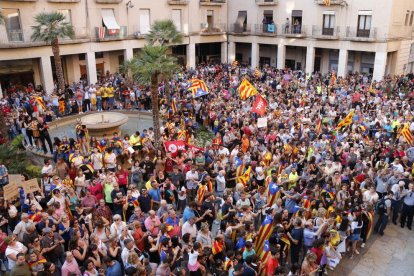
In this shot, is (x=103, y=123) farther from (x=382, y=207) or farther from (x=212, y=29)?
(x=212, y=29)

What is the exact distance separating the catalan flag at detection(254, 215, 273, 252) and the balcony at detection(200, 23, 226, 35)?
31.3 metres

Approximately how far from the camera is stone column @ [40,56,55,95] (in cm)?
2783

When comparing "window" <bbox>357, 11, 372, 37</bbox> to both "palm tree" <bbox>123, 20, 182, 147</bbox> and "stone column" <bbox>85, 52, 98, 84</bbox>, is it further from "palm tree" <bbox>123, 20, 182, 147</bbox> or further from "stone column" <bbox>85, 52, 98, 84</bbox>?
"stone column" <bbox>85, 52, 98, 84</bbox>

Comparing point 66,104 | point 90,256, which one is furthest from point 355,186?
point 66,104

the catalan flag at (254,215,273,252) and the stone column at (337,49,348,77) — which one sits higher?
the stone column at (337,49,348,77)

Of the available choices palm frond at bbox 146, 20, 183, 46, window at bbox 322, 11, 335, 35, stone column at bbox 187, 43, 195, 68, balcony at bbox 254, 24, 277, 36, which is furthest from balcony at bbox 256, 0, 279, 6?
palm frond at bbox 146, 20, 183, 46

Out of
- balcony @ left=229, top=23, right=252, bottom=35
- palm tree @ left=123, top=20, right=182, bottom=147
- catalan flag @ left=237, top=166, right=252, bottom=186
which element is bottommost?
catalan flag @ left=237, top=166, right=252, bottom=186

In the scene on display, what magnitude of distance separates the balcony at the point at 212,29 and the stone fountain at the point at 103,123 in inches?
879

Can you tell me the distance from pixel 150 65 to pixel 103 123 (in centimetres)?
354

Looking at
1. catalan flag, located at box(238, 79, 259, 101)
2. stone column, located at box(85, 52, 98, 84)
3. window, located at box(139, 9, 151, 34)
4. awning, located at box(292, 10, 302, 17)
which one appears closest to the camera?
catalan flag, located at box(238, 79, 259, 101)

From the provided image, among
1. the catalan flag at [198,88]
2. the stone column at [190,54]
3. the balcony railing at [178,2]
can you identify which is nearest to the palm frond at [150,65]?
the catalan flag at [198,88]

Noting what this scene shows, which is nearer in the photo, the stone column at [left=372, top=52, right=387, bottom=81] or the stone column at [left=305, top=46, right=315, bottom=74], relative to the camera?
the stone column at [left=372, top=52, right=387, bottom=81]

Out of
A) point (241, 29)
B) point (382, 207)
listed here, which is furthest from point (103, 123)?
point (241, 29)

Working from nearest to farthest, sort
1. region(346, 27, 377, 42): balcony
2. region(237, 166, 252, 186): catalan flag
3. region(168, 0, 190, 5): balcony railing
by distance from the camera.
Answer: region(237, 166, 252, 186): catalan flag, region(346, 27, 377, 42): balcony, region(168, 0, 190, 5): balcony railing
